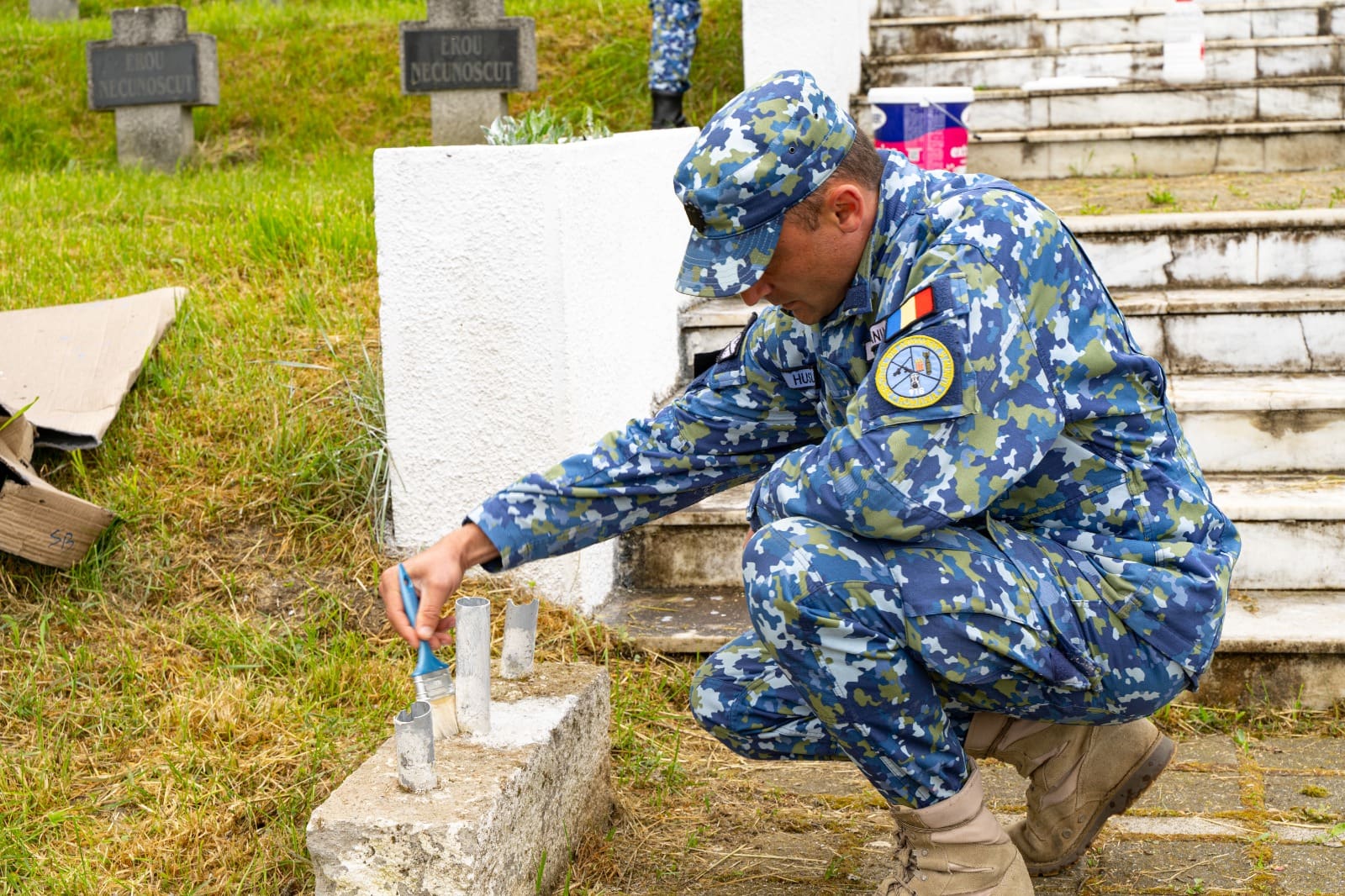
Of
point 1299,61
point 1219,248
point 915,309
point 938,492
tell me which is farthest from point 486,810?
point 1299,61

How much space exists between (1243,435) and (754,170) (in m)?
2.22

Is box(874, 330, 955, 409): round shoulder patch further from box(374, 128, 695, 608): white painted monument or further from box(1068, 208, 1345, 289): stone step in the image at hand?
box(1068, 208, 1345, 289): stone step

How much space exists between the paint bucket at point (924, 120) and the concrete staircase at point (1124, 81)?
113 cm

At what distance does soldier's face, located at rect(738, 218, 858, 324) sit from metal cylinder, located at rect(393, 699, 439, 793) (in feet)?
2.52

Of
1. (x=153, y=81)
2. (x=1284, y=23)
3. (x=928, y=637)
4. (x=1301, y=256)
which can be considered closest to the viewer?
(x=928, y=637)

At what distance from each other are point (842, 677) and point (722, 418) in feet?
1.67

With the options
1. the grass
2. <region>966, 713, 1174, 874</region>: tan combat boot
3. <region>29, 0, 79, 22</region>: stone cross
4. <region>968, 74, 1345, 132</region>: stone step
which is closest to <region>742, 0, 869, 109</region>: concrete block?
<region>968, 74, 1345, 132</region>: stone step

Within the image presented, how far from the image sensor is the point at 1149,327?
12.9 feet

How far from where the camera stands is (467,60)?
7668 millimetres

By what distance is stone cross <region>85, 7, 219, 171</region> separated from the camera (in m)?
7.84

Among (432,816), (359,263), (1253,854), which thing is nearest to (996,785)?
(1253,854)

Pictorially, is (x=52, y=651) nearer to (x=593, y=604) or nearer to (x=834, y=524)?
(x=593, y=604)

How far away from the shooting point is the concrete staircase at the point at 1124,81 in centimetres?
561

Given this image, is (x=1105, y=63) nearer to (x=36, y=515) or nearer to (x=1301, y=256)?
(x=1301, y=256)
